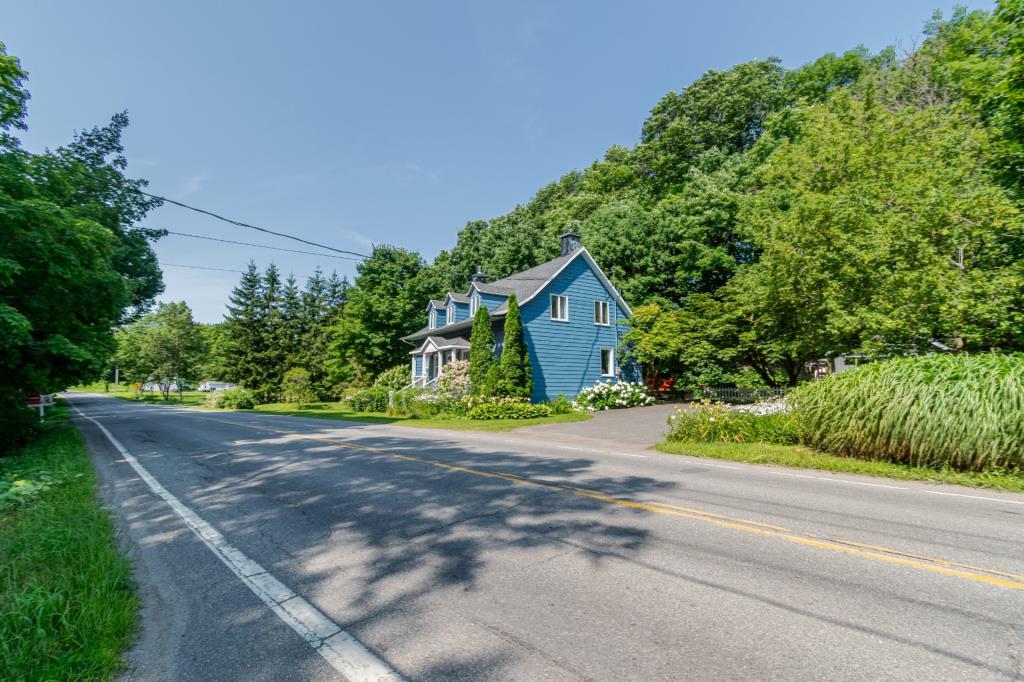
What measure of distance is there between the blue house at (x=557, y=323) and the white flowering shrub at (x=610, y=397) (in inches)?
66.5

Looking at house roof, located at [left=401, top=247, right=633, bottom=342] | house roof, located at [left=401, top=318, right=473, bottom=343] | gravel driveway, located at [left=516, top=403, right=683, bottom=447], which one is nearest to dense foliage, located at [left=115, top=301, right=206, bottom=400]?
house roof, located at [left=401, top=318, right=473, bottom=343]

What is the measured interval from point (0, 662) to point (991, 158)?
21091 mm

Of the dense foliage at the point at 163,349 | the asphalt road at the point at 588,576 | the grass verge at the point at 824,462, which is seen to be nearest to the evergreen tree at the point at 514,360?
the grass verge at the point at 824,462

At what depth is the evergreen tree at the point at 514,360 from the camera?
22547 millimetres

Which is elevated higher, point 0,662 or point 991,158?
point 991,158

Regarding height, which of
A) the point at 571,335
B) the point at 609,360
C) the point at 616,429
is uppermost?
the point at 571,335

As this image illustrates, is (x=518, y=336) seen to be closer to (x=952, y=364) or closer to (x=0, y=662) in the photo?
(x=952, y=364)

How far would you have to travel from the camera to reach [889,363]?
10.1 meters

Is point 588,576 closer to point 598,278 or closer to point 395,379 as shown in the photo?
point 598,278

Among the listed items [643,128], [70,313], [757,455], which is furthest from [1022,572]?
[643,128]

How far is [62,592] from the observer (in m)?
3.41

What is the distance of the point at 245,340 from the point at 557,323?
3422 cm

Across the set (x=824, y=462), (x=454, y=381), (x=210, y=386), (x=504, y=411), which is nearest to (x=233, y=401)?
(x=454, y=381)

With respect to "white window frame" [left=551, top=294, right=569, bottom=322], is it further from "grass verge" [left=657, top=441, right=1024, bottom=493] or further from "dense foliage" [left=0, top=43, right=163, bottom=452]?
"dense foliage" [left=0, top=43, right=163, bottom=452]
